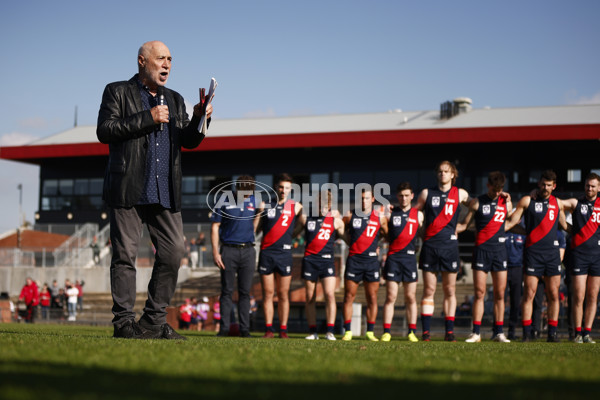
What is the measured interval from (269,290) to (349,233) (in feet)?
5.12

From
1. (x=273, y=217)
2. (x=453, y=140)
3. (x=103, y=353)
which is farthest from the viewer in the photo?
(x=453, y=140)

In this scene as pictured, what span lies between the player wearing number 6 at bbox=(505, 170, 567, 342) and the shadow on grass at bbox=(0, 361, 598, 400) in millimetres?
7836

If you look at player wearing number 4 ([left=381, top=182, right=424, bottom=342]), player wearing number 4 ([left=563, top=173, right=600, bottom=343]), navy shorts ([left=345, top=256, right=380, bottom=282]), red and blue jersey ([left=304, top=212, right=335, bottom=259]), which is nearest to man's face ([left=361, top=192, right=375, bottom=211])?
player wearing number 4 ([left=381, top=182, right=424, bottom=342])

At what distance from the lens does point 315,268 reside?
499 inches

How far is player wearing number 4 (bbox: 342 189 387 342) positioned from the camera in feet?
41.2

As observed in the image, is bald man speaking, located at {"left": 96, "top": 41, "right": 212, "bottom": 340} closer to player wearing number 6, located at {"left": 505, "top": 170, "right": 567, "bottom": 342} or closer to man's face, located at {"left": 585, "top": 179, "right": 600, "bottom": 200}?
player wearing number 6, located at {"left": 505, "top": 170, "right": 567, "bottom": 342}

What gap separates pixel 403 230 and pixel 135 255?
6.01 m

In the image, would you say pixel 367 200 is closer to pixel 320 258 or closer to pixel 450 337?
pixel 320 258

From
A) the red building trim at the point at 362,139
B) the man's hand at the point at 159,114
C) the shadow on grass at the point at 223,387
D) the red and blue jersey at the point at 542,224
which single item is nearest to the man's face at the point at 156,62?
the man's hand at the point at 159,114

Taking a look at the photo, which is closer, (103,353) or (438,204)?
(103,353)

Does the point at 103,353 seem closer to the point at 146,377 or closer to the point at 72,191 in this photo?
the point at 146,377

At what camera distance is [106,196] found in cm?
709

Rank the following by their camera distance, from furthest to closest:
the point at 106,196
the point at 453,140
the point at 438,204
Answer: the point at 453,140 → the point at 438,204 → the point at 106,196

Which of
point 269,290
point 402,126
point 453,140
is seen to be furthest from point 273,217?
point 402,126
